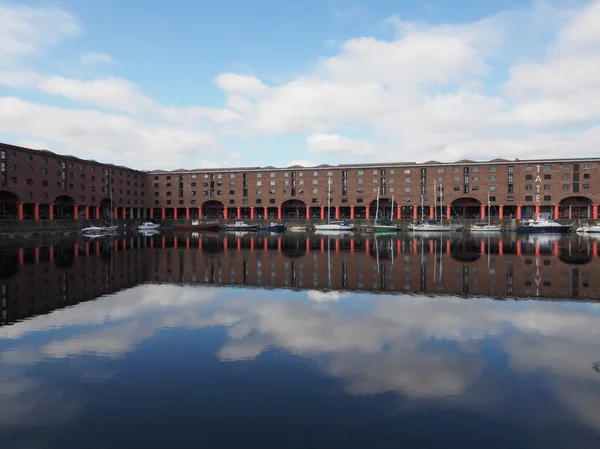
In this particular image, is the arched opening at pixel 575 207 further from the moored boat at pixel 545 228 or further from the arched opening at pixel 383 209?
the arched opening at pixel 383 209

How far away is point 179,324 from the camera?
1275cm

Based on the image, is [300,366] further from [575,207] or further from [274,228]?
[575,207]

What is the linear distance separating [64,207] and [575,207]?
117364mm

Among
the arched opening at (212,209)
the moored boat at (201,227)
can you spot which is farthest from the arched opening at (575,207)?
the arched opening at (212,209)

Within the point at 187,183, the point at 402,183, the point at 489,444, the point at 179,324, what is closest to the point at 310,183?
the point at 402,183

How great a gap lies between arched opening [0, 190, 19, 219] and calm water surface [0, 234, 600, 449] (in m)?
70.4

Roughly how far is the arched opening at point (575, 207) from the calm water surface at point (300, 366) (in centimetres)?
9032

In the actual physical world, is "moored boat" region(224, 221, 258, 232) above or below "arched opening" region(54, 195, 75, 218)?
below

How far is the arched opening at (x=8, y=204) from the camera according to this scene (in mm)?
75438

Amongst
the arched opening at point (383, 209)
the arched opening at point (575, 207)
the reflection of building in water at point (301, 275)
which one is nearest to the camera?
the reflection of building in water at point (301, 275)

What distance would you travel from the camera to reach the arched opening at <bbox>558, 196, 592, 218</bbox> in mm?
94519

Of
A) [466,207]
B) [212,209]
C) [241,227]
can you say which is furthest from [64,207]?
[466,207]

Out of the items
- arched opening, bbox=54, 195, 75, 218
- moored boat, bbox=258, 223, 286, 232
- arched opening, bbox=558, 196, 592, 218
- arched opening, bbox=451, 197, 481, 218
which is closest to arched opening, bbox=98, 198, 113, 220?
arched opening, bbox=54, 195, 75, 218

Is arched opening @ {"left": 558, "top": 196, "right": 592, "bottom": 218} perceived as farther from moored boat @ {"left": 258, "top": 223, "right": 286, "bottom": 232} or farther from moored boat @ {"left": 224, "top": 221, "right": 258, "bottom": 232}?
moored boat @ {"left": 224, "top": 221, "right": 258, "bottom": 232}
